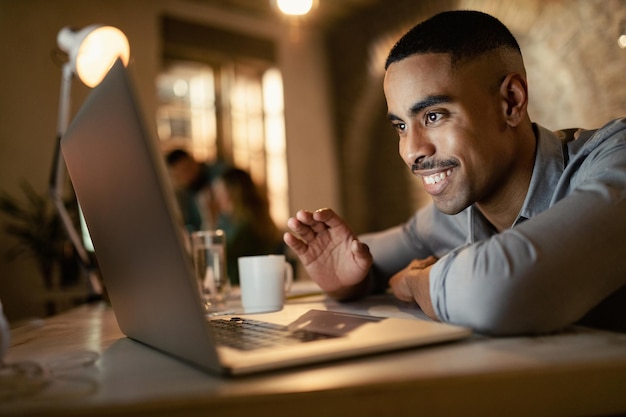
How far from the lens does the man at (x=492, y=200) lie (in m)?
0.61

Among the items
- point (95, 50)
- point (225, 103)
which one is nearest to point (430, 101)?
point (95, 50)

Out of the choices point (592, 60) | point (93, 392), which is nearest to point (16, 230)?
point (93, 392)

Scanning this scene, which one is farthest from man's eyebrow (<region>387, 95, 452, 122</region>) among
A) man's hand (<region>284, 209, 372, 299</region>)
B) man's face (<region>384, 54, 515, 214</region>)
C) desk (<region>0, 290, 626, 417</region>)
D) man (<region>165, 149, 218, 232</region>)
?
man (<region>165, 149, 218, 232</region>)

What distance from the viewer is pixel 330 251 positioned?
3.55 ft

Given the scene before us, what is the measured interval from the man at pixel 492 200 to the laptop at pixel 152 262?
0.31 feet

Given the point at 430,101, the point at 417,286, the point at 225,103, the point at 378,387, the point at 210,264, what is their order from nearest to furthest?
the point at 378,387
the point at 417,286
the point at 430,101
the point at 210,264
the point at 225,103

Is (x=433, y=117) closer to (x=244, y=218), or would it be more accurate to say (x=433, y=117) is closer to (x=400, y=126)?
(x=400, y=126)

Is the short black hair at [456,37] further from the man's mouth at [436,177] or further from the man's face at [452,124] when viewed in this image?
the man's mouth at [436,177]

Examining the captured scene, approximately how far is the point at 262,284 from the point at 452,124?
0.46m

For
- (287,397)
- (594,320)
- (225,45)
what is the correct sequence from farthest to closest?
(225,45) → (594,320) → (287,397)

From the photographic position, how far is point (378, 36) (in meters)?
4.50

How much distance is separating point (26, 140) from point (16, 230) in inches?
28.5

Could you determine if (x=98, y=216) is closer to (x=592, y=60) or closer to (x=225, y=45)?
(x=592, y=60)

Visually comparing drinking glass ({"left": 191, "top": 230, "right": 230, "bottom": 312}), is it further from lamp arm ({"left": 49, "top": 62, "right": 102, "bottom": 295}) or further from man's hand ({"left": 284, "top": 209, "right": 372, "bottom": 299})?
lamp arm ({"left": 49, "top": 62, "right": 102, "bottom": 295})
